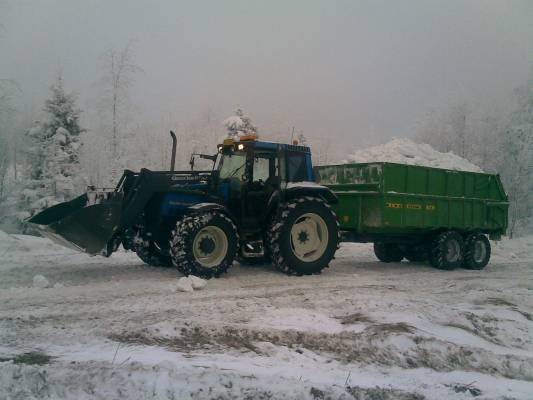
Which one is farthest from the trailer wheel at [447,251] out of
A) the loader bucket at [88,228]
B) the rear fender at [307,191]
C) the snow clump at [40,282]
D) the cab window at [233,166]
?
the snow clump at [40,282]

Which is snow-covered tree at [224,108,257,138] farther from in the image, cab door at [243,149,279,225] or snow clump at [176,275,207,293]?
snow clump at [176,275,207,293]

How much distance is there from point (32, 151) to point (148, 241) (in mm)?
21499

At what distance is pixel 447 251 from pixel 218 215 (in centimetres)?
633

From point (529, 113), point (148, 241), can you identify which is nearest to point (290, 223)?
point (148, 241)

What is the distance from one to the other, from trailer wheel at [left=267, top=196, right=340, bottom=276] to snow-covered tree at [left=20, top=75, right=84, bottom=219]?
20913 millimetres

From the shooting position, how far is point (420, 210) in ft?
36.5

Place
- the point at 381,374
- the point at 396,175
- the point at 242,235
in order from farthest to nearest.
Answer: the point at 396,175
the point at 242,235
the point at 381,374

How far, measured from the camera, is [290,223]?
8.99 metres

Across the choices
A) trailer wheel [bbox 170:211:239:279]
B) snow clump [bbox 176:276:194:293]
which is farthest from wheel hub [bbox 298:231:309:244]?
snow clump [bbox 176:276:194:293]

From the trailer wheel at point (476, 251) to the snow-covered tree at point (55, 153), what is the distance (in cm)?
2191

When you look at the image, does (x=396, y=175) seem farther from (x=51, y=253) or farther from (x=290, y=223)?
(x=51, y=253)

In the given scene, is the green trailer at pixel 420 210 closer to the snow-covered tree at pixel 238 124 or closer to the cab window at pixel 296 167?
the cab window at pixel 296 167

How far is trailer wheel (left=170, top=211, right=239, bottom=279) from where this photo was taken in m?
7.86

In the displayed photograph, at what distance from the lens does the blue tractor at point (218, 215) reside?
309 inches
